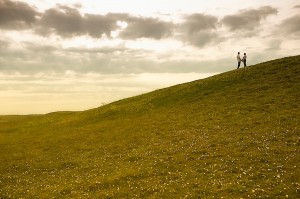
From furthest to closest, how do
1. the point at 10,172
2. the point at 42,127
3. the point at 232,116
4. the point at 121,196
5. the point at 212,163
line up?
the point at 42,127
the point at 232,116
the point at 10,172
the point at 212,163
the point at 121,196

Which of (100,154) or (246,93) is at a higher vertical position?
(246,93)

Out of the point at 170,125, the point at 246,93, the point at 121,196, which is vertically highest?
the point at 246,93

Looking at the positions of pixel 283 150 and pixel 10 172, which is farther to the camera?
pixel 10 172

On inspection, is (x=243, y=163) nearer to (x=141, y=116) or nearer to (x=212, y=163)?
(x=212, y=163)

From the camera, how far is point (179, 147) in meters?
34.8

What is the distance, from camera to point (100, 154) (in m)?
37.6

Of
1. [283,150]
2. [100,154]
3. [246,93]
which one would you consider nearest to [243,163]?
[283,150]

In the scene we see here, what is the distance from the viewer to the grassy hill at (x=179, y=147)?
79.6 ft

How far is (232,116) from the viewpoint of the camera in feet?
149

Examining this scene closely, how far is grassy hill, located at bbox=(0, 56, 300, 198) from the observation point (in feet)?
79.6

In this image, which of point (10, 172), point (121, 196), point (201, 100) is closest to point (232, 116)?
point (201, 100)

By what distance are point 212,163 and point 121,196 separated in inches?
347

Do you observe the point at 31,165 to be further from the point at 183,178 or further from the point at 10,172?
the point at 183,178

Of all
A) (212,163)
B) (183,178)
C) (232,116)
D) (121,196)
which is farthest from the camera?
(232,116)
